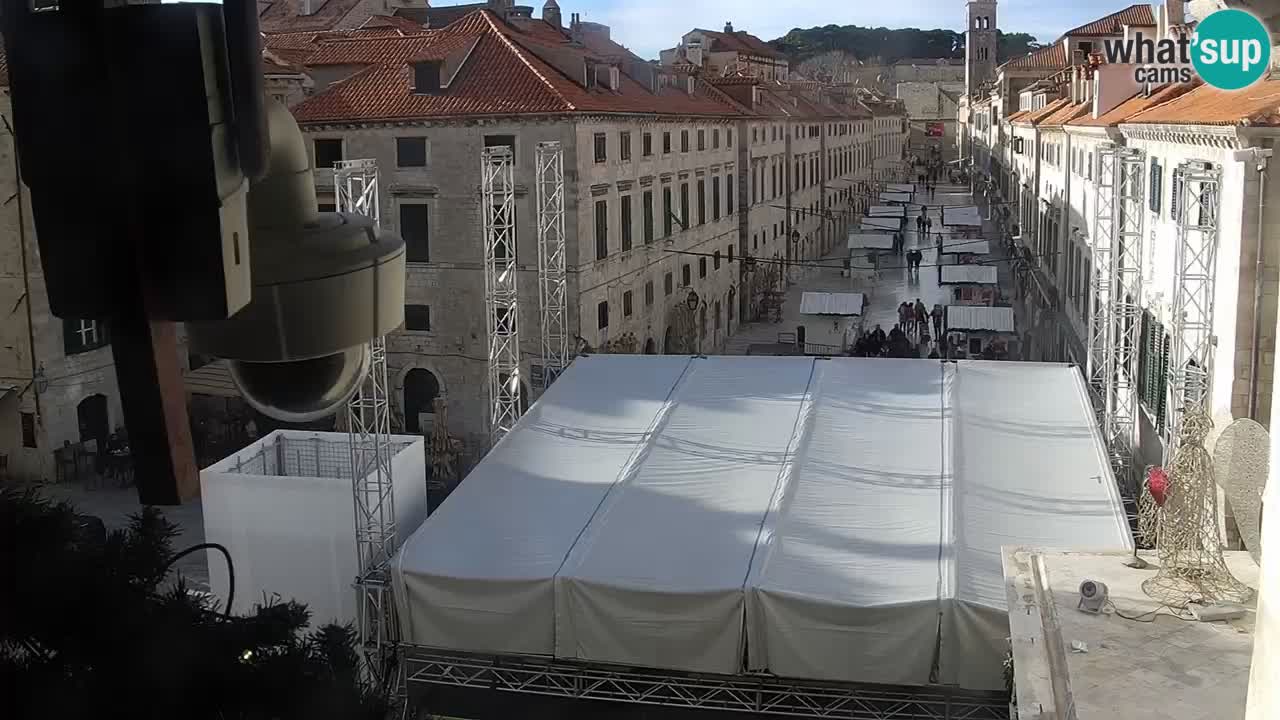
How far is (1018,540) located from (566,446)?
596cm

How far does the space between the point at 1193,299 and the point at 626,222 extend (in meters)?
16.2

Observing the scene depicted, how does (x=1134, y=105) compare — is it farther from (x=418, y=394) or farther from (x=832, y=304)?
(x=418, y=394)

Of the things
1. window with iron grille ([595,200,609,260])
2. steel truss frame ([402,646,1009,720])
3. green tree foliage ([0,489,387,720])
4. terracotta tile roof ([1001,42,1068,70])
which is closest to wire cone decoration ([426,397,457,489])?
window with iron grille ([595,200,609,260])

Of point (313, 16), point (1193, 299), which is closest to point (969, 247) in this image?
point (313, 16)

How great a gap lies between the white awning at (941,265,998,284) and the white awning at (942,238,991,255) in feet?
14.9

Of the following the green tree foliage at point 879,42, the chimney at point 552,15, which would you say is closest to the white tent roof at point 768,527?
the chimney at point 552,15

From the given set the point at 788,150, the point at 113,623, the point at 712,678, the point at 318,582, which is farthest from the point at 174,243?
the point at 788,150

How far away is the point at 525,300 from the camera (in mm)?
24781

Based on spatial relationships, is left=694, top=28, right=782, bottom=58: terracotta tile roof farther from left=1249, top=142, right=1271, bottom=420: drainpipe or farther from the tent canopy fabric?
left=1249, top=142, right=1271, bottom=420: drainpipe

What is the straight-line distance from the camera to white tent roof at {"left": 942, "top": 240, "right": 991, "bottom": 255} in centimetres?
4319

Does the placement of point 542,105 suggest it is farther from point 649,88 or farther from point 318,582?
point 318,582

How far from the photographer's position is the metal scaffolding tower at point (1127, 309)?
1711 cm

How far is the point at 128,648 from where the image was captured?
1886 millimetres

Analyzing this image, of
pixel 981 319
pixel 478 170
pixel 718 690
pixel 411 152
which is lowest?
pixel 718 690
